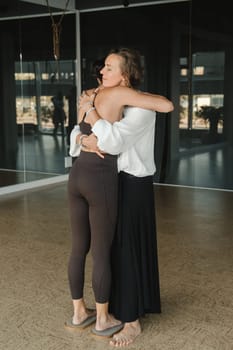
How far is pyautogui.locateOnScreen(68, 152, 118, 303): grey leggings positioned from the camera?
2.43m

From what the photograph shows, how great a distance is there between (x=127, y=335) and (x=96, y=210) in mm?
730

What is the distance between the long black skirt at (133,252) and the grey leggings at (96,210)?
0.07m

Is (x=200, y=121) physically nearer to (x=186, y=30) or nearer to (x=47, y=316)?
(x=186, y=30)

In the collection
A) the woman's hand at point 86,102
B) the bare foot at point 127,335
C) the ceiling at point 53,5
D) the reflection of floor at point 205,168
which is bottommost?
the bare foot at point 127,335

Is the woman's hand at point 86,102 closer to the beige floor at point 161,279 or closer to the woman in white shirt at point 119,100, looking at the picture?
the woman in white shirt at point 119,100

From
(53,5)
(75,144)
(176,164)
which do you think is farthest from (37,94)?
(75,144)

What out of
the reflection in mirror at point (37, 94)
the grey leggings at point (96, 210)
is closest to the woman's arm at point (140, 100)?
the grey leggings at point (96, 210)

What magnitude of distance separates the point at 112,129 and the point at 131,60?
1.23 ft

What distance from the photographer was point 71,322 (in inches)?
109

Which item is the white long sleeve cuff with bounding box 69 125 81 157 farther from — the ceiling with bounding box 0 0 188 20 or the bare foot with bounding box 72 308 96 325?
the ceiling with bounding box 0 0 188 20

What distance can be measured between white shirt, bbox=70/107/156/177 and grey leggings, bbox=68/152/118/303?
8 centimetres

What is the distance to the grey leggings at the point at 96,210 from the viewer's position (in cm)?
243

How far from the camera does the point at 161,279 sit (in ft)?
11.3

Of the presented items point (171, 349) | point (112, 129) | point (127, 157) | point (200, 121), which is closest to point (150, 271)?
point (171, 349)
